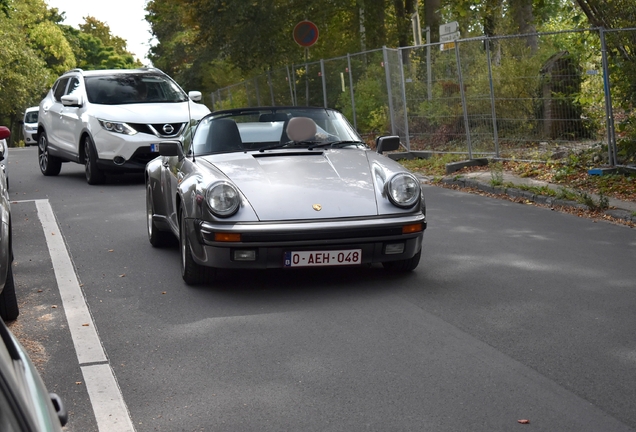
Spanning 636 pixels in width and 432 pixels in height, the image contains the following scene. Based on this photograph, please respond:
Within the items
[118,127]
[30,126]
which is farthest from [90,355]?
[30,126]

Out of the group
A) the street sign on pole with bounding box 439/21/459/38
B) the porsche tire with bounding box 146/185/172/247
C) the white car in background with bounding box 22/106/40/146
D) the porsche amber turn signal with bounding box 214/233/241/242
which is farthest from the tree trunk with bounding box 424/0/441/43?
the white car in background with bounding box 22/106/40/146

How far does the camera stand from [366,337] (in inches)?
234

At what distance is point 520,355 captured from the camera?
545cm

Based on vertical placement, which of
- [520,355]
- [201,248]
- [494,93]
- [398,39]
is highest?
[398,39]

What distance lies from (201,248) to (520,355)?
2663 mm

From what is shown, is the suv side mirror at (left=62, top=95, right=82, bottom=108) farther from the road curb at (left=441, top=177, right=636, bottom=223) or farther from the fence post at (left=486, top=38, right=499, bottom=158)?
the fence post at (left=486, top=38, right=499, bottom=158)

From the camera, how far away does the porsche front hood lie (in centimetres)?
712

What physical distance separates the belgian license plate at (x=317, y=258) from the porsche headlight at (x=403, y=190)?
0.50 metres

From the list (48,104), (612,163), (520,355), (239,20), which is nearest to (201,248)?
(520,355)

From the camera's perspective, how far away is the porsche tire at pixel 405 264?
7.76 m

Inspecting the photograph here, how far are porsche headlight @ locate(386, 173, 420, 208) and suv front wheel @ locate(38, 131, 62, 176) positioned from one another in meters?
11.9

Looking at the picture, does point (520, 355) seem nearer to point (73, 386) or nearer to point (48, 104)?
point (73, 386)

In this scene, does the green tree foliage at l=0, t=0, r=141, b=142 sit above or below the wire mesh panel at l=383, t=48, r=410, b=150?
above

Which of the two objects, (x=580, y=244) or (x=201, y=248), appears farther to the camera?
(x=580, y=244)
